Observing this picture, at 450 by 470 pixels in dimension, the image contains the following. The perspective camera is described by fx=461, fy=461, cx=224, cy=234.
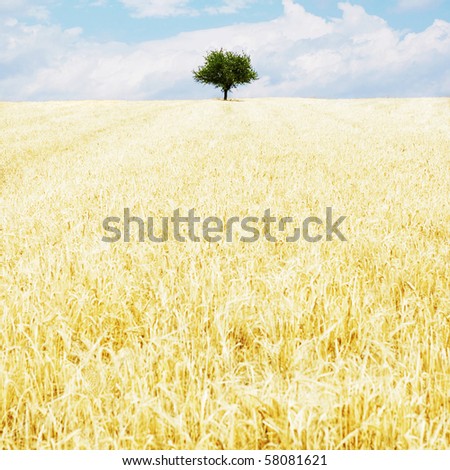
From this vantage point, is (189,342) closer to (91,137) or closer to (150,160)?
(150,160)

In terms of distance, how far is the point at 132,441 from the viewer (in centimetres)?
190

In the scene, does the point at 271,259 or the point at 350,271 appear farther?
the point at 271,259

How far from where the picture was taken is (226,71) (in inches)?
2394

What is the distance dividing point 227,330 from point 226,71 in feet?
204

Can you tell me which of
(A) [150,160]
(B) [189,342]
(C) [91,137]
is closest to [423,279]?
(B) [189,342]

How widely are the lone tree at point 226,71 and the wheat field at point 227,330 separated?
58.2 metres

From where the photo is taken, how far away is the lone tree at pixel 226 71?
61.4m

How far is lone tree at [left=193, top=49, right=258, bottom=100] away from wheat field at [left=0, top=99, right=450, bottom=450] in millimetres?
58244

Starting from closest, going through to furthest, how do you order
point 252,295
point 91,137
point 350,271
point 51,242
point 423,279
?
point 252,295, point 423,279, point 350,271, point 51,242, point 91,137

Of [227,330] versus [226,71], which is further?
[226,71]

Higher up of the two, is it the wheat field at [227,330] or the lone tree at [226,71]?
the lone tree at [226,71]

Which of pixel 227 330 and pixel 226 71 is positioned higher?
pixel 226 71
